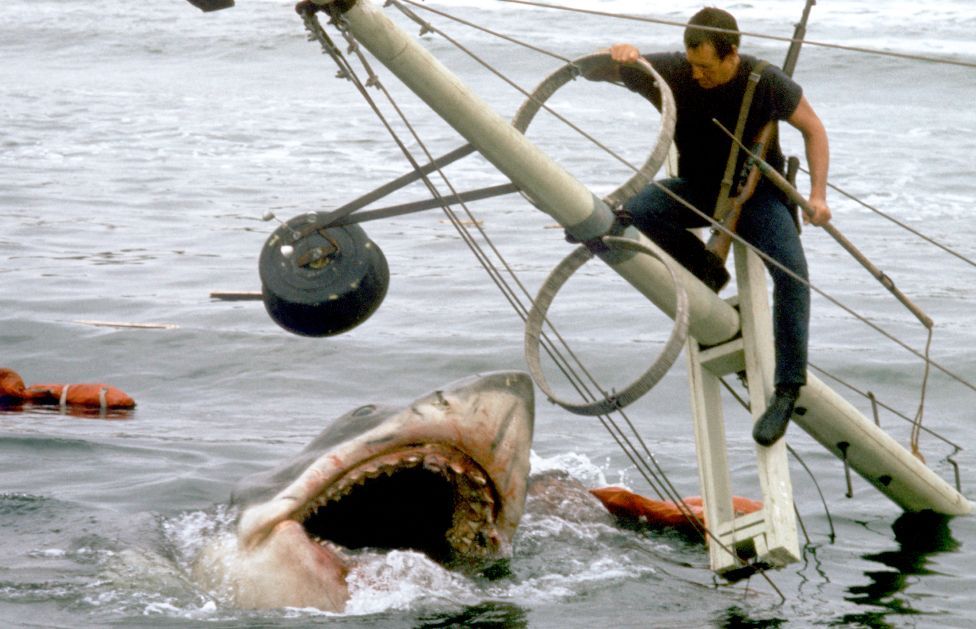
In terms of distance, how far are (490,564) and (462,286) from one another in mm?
8374

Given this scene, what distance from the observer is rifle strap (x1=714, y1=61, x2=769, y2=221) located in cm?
663

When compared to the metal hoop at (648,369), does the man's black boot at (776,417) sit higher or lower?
lower

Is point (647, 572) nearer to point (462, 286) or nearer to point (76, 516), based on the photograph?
point (76, 516)

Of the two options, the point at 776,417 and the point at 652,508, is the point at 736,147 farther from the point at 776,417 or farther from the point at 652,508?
the point at 652,508

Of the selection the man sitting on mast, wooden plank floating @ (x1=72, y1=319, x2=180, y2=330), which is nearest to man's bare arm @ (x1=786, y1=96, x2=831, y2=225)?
the man sitting on mast

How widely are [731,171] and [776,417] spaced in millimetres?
1057

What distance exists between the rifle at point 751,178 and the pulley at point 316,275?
4.94 ft

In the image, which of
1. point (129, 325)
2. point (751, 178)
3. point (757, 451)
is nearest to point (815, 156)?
point (751, 178)

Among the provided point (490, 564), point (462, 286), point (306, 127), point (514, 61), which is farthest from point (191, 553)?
point (514, 61)

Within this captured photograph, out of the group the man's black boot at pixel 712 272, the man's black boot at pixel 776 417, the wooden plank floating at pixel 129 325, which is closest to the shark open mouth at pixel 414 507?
the man's black boot at pixel 776 417

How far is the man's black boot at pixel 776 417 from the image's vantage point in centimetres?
656

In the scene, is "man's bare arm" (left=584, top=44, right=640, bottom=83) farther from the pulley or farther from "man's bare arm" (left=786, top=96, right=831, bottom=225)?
the pulley

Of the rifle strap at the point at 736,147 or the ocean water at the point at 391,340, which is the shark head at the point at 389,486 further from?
the rifle strap at the point at 736,147

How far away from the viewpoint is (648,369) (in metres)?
5.75
